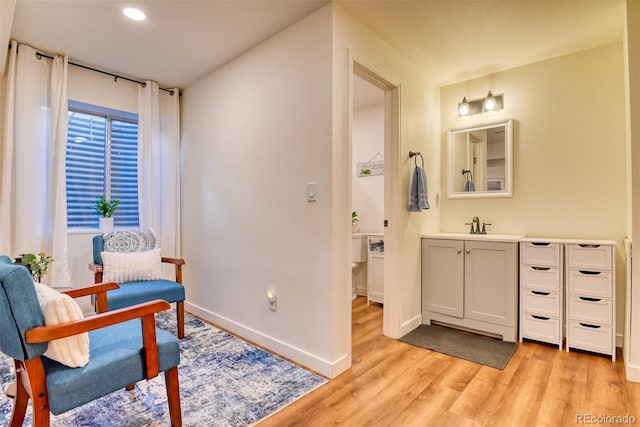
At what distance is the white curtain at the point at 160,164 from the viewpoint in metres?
3.44

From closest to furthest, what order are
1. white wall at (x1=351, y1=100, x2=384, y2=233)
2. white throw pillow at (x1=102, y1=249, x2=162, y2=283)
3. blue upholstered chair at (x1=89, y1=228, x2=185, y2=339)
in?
blue upholstered chair at (x1=89, y1=228, x2=185, y2=339) → white throw pillow at (x1=102, y1=249, x2=162, y2=283) → white wall at (x1=351, y1=100, x2=384, y2=233)

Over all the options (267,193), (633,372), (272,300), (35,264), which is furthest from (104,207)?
(633,372)

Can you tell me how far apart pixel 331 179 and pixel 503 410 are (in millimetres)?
1675

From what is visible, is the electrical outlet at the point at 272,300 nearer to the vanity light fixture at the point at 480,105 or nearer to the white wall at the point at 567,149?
the white wall at the point at 567,149

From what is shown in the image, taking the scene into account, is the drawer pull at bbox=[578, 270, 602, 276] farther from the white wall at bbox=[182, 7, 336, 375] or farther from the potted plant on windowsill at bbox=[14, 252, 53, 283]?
the potted plant on windowsill at bbox=[14, 252, 53, 283]

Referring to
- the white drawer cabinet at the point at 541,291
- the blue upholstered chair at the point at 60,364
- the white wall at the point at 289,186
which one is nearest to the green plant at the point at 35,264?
the blue upholstered chair at the point at 60,364

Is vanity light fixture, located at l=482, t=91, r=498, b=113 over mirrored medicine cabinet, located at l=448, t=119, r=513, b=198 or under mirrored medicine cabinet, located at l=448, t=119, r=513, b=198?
over

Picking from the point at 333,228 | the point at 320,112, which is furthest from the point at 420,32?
the point at 333,228

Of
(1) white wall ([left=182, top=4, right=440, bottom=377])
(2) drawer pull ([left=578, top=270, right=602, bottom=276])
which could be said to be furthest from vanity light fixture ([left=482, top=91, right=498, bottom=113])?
(2) drawer pull ([left=578, top=270, right=602, bottom=276])

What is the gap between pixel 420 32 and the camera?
2498mm

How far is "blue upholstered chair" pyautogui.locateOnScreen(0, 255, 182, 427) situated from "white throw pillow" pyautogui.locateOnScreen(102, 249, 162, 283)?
48.0 inches

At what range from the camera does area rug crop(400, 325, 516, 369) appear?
244 cm

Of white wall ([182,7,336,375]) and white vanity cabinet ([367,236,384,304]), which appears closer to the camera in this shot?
white wall ([182,7,336,375])

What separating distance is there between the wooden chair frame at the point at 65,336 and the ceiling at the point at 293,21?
1.98 m
